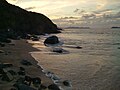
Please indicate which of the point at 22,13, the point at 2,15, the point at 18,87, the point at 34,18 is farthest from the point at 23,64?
the point at 34,18

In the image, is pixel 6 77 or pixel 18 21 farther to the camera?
pixel 18 21

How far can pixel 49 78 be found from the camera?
18.8 metres

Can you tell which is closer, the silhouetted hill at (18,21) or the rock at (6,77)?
the rock at (6,77)

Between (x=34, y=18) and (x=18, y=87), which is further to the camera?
(x=34, y=18)

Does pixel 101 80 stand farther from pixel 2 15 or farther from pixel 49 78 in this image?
pixel 2 15

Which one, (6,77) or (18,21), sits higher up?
(18,21)

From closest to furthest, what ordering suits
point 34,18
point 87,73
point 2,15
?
1. point 87,73
2. point 2,15
3. point 34,18

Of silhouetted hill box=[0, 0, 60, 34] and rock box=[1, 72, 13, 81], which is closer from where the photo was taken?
rock box=[1, 72, 13, 81]

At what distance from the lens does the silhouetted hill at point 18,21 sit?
93144mm

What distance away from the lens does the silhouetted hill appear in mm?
93144

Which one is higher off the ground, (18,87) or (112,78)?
(18,87)

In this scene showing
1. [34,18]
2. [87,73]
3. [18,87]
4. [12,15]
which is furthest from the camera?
[34,18]

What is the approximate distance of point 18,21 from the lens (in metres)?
108

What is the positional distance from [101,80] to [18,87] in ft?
23.6
